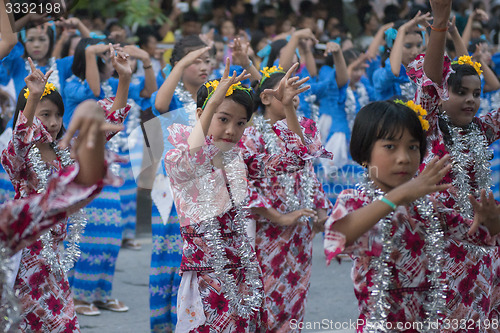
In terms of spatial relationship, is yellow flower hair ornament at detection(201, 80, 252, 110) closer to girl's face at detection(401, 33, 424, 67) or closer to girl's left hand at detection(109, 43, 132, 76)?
girl's left hand at detection(109, 43, 132, 76)

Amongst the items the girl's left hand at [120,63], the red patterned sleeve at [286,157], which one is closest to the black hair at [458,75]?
the red patterned sleeve at [286,157]

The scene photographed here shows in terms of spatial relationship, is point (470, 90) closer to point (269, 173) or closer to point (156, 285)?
point (269, 173)

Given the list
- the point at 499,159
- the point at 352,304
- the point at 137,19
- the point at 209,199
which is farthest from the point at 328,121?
the point at 209,199

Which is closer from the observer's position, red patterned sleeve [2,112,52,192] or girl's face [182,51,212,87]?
red patterned sleeve [2,112,52,192]

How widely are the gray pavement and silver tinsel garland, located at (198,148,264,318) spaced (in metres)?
1.65

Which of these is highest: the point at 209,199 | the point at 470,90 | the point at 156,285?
the point at 470,90

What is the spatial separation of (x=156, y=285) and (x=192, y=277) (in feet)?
4.07

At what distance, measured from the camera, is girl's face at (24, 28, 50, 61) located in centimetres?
707

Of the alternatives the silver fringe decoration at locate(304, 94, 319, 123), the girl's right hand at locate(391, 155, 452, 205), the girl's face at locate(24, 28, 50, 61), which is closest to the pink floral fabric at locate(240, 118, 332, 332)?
the girl's right hand at locate(391, 155, 452, 205)

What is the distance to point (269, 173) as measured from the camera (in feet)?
13.6

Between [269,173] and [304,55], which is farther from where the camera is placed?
[304,55]

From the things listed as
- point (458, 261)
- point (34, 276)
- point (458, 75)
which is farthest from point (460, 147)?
point (34, 276)

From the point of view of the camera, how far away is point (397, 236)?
9.86 feet

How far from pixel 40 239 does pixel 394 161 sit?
1911 mm
